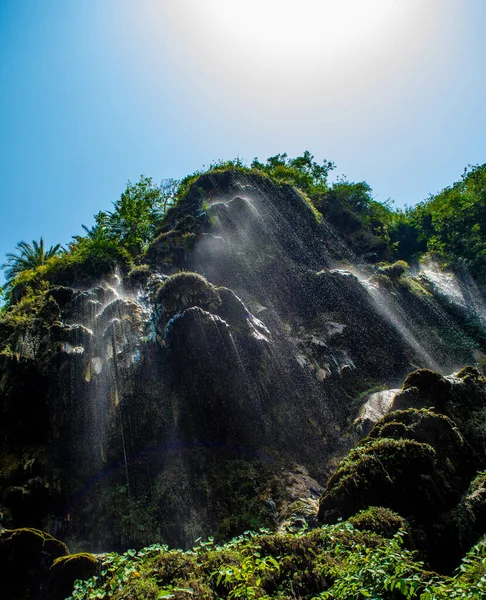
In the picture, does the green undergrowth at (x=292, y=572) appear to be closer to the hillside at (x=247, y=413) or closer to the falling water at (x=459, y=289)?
the hillside at (x=247, y=413)

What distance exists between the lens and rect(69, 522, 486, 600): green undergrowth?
3389 millimetres

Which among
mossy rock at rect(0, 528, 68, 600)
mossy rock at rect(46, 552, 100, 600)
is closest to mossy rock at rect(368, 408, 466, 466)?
mossy rock at rect(46, 552, 100, 600)

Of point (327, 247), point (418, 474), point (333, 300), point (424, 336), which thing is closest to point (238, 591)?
point (418, 474)

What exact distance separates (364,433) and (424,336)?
36.5ft

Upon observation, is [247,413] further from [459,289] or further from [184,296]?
[459,289]

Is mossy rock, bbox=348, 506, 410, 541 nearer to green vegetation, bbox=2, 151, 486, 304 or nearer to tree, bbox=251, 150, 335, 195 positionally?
green vegetation, bbox=2, 151, 486, 304

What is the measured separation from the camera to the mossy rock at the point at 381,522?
5891 millimetres

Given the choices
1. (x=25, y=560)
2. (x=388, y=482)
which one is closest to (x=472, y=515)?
(x=388, y=482)

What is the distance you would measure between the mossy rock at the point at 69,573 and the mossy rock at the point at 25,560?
915 mm

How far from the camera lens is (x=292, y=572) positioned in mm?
4613

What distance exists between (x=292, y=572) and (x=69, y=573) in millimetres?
4615

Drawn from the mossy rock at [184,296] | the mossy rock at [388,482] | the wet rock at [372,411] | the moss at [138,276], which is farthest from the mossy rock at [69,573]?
the moss at [138,276]

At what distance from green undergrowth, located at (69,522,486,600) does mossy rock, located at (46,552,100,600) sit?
203 cm

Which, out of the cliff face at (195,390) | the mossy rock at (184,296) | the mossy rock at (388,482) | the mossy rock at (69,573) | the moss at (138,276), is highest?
the moss at (138,276)
